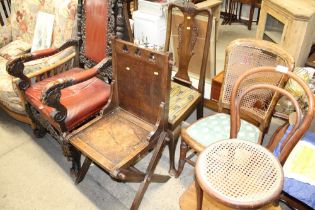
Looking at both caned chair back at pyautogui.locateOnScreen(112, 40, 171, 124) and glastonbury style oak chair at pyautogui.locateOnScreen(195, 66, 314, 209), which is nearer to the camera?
glastonbury style oak chair at pyautogui.locateOnScreen(195, 66, 314, 209)

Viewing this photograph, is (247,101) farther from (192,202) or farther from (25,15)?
(25,15)

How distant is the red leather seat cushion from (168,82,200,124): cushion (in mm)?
504

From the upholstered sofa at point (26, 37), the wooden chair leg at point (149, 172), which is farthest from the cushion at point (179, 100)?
the upholstered sofa at point (26, 37)

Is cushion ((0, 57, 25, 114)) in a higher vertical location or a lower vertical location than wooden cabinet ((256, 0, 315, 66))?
lower

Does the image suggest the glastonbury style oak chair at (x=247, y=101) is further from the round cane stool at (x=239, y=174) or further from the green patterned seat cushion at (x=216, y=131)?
the round cane stool at (x=239, y=174)

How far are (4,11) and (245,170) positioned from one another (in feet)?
10.3

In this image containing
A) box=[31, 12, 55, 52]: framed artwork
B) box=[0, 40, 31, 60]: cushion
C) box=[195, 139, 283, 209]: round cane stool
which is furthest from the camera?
box=[0, 40, 31, 60]: cushion

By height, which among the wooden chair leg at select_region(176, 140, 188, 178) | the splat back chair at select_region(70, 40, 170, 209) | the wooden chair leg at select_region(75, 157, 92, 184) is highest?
the splat back chair at select_region(70, 40, 170, 209)

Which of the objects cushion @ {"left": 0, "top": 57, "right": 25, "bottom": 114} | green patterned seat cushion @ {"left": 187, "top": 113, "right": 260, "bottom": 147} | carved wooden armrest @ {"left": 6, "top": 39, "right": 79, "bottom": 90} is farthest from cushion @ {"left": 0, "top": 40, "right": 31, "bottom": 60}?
green patterned seat cushion @ {"left": 187, "top": 113, "right": 260, "bottom": 147}

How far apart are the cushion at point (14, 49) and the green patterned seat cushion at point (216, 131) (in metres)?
1.95

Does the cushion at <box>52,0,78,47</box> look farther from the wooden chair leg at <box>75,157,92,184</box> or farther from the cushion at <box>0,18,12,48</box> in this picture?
the wooden chair leg at <box>75,157,92,184</box>

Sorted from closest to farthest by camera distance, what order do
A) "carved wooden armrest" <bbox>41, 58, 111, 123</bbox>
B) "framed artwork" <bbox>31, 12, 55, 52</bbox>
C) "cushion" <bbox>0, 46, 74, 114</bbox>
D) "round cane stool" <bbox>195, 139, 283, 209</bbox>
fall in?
"round cane stool" <bbox>195, 139, 283, 209</bbox> < "carved wooden armrest" <bbox>41, 58, 111, 123</bbox> < "cushion" <bbox>0, 46, 74, 114</bbox> < "framed artwork" <bbox>31, 12, 55, 52</bbox>

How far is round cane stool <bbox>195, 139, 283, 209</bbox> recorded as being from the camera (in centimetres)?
101

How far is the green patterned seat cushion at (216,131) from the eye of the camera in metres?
1.53
